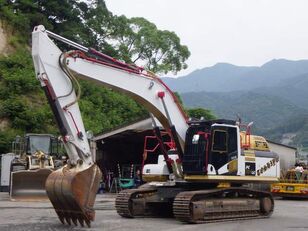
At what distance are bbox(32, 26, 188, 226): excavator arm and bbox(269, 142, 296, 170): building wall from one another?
17.5 meters

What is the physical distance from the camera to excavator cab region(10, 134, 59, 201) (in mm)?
19938

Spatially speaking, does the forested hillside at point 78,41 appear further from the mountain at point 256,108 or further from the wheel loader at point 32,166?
the mountain at point 256,108

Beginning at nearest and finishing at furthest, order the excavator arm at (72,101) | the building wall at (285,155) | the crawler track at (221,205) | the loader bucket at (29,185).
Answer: the excavator arm at (72,101) → the crawler track at (221,205) → the loader bucket at (29,185) → the building wall at (285,155)

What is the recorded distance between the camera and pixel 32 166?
2112cm

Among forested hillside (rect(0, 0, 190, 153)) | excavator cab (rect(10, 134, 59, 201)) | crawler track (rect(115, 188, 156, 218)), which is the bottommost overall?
crawler track (rect(115, 188, 156, 218))

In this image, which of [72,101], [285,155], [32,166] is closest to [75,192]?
[72,101]

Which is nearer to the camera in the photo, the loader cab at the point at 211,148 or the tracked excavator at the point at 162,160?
the tracked excavator at the point at 162,160

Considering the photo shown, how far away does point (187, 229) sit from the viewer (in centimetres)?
1199

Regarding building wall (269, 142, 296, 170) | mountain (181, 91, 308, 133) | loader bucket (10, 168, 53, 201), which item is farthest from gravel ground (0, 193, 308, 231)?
mountain (181, 91, 308, 133)

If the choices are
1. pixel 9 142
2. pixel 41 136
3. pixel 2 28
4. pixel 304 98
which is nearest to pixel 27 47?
pixel 2 28

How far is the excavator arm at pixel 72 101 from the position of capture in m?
11.3

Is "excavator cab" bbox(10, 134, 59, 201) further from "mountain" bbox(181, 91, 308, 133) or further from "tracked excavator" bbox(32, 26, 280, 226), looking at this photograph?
"mountain" bbox(181, 91, 308, 133)

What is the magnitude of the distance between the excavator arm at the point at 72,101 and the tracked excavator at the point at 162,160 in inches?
0.8

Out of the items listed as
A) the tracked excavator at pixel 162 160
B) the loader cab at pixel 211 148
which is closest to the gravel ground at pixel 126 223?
the tracked excavator at pixel 162 160
